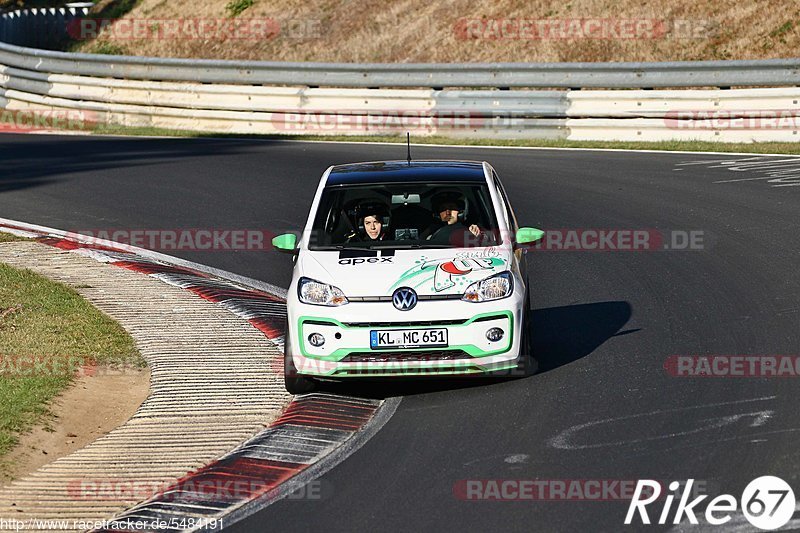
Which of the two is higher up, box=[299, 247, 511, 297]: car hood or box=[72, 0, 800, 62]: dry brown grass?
box=[72, 0, 800, 62]: dry brown grass

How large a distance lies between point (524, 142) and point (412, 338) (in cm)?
1379

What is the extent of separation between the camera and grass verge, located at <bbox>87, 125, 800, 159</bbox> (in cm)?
1972

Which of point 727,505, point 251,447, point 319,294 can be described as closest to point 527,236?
point 319,294

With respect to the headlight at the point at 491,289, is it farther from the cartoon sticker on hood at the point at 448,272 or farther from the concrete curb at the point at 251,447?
the concrete curb at the point at 251,447

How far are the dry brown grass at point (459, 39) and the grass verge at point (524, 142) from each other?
448 centimetres

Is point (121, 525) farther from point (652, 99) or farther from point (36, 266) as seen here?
point (652, 99)

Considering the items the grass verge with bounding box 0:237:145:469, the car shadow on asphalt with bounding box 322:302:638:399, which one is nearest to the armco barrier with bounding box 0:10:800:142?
the car shadow on asphalt with bounding box 322:302:638:399

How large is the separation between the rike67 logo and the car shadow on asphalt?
8.19 feet

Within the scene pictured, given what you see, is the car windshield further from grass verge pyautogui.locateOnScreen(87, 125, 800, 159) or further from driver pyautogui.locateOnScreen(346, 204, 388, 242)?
grass verge pyautogui.locateOnScreen(87, 125, 800, 159)

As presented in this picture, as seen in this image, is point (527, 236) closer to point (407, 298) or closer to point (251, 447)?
point (407, 298)

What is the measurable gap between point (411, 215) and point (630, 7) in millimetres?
18992

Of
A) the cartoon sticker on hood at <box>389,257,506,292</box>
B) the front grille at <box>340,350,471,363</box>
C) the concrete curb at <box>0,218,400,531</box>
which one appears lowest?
the concrete curb at <box>0,218,400,531</box>

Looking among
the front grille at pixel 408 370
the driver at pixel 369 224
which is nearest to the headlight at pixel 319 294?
the front grille at pixel 408 370

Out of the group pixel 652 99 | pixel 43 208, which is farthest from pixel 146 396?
pixel 652 99
